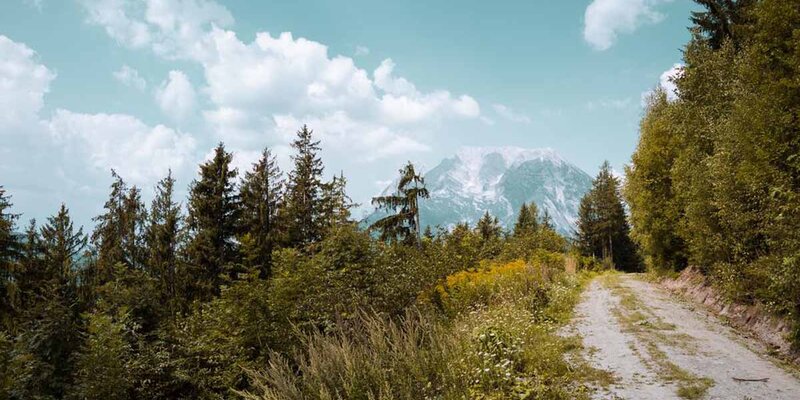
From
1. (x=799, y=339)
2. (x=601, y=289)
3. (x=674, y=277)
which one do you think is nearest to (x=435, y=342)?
(x=799, y=339)

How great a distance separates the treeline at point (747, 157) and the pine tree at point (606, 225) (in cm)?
3970

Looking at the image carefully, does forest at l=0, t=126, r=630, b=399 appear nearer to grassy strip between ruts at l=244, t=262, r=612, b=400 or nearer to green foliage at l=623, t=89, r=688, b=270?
grassy strip between ruts at l=244, t=262, r=612, b=400

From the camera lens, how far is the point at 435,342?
7.60 m

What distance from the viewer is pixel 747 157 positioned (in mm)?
11219

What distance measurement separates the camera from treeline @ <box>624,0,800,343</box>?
31.3 ft

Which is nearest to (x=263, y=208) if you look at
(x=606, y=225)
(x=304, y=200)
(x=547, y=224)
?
(x=304, y=200)

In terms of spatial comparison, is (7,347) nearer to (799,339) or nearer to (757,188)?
(799,339)

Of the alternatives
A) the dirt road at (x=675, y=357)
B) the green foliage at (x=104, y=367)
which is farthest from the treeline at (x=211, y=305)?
the dirt road at (x=675, y=357)

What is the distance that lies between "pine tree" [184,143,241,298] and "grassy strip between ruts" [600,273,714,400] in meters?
23.3

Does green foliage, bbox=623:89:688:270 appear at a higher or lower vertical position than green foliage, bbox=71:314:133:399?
higher

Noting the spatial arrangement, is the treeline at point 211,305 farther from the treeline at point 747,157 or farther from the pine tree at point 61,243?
the treeline at point 747,157

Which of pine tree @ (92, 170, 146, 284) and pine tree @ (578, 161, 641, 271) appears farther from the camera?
pine tree @ (578, 161, 641, 271)

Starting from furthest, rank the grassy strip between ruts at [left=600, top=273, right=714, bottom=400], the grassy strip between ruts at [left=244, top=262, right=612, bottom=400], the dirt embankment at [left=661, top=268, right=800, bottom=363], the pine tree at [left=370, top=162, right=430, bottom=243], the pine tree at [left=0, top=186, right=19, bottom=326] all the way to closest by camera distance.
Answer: the pine tree at [left=370, top=162, right=430, bottom=243] → the pine tree at [left=0, top=186, right=19, bottom=326] → the dirt embankment at [left=661, top=268, right=800, bottom=363] → the grassy strip between ruts at [left=600, top=273, right=714, bottom=400] → the grassy strip between ruts at [left=244, top=262, right=612, bottom=400]

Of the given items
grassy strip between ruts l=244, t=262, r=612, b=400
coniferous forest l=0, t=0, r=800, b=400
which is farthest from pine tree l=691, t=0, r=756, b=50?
grassy strip between ruts l=244, t=262, r=612, b=400
